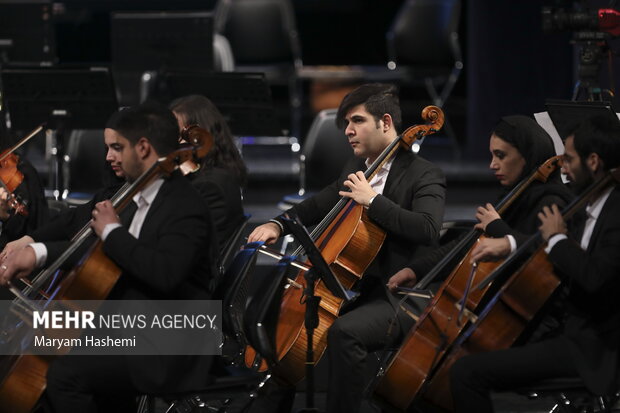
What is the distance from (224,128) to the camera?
4.11 meters

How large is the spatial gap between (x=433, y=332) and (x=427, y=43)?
15.4ft

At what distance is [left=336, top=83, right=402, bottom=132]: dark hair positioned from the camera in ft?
13.1

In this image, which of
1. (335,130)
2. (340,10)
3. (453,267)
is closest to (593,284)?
(453,267)

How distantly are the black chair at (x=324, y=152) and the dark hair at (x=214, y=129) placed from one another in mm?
1362

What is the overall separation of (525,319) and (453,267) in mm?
491

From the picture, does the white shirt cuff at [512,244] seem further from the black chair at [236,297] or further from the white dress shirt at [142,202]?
the white dress shirt at [142,202]

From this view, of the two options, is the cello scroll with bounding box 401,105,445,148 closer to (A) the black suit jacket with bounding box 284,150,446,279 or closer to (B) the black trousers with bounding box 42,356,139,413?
(A) the black suit jacket with bounding box 284,150,446,279

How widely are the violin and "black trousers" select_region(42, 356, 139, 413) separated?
32.4 inches

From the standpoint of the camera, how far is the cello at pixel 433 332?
133 inches

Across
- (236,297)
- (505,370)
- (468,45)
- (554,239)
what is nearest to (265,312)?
(236,297)

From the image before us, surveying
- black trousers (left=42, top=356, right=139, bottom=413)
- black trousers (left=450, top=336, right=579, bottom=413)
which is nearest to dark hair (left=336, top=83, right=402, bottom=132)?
black trousers (left=450, top=336, right=579, bottom=413)

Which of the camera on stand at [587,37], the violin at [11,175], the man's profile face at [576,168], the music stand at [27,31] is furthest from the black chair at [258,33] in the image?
the man's profile face at [576,168]

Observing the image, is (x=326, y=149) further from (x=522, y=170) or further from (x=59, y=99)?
(x=522, y=170)

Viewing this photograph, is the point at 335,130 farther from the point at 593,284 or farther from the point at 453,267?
the point at 593,284
